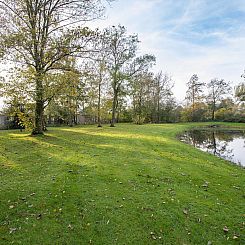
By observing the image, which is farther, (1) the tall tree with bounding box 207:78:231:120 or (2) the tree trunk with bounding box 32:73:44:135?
(1) the tall tree with bounding box 207:78:231:120

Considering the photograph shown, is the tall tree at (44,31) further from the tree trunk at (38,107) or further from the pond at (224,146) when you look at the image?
the pond at (224,146)

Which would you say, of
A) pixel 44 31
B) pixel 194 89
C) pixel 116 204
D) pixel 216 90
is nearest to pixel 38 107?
pixel 44 31

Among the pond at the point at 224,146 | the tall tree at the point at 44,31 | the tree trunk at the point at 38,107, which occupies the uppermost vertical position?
the tall tree at the point at 44,31

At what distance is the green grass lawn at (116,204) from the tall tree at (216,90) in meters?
61.0

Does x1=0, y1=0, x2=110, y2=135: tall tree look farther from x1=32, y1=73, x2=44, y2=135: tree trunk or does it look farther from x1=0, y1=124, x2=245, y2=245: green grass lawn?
x1=0, y1=124, x2=245, y2=245: green grass lawn

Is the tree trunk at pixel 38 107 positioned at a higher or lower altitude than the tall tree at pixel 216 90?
lower

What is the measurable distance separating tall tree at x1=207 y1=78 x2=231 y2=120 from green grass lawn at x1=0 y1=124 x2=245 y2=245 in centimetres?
6096

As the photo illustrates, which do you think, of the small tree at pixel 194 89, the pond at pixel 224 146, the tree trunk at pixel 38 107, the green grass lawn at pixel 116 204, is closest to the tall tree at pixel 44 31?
the tree trunk at pixel 38 107

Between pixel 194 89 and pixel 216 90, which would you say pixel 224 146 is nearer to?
pixel 194 89

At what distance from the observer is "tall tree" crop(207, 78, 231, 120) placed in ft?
213

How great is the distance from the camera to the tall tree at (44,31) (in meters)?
15.0

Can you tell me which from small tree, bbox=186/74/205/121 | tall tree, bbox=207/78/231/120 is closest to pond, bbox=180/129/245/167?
tall tree, bbox=207/78/231/120

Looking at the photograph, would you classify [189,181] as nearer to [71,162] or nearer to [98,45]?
[71,162]

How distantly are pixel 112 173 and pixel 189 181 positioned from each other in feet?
9.62
